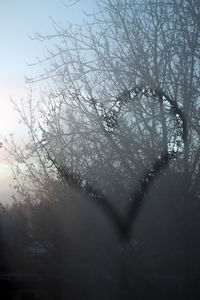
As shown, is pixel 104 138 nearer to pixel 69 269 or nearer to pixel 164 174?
pixel 164 174

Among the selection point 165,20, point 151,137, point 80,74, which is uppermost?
point 165,20

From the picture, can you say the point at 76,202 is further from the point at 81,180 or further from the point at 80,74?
the point at 80,74

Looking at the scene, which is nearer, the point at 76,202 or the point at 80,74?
the point at 80,74

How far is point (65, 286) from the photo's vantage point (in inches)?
307

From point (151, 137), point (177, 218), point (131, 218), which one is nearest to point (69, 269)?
point (131, 218)

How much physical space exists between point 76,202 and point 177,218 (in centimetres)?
296

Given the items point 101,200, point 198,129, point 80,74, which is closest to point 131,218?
point 101,200

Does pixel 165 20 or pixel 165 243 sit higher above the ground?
pixel 165 20

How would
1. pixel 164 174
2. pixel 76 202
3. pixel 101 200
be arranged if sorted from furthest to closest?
pixel 76 202 < pixel 101 200 < pixel 164 174

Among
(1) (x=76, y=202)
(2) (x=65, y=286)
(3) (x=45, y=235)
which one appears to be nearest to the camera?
(2) (x=65, y=286)

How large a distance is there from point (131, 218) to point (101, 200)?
77 centimetres

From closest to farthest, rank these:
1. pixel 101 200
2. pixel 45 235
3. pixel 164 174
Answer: pixel 164 174, pixel 101 200, pixel 45 235

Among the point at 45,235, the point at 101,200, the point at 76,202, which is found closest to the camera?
the point at 101,200

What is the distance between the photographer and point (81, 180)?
9516 millimetres
